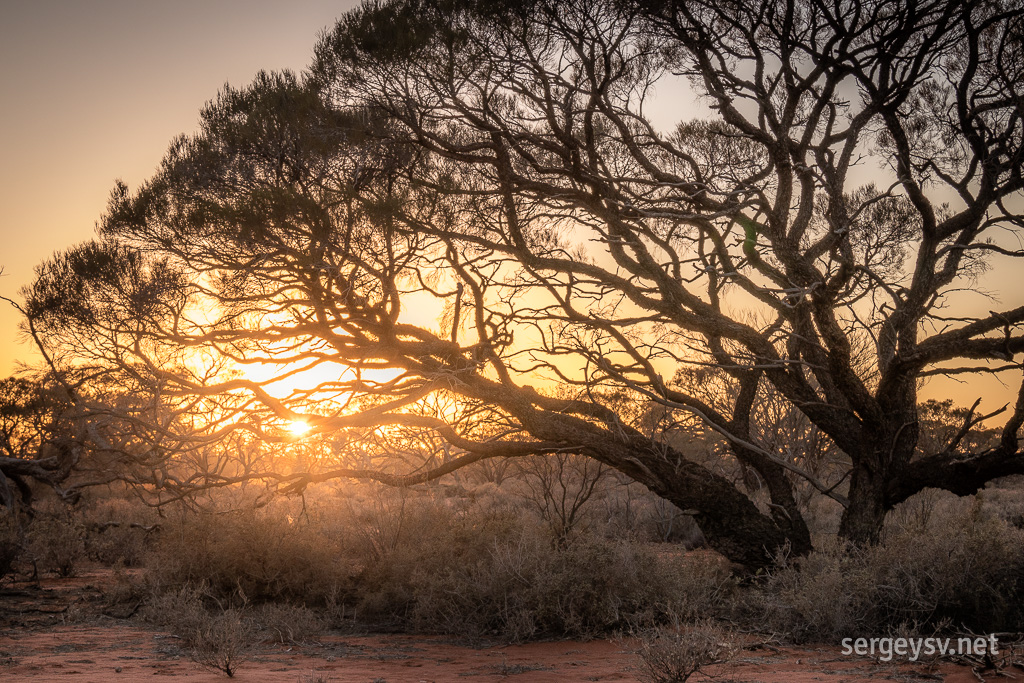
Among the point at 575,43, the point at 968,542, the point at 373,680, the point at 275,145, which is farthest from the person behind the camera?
the point at 575,43

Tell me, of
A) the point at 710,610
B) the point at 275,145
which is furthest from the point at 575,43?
the point at 710,610

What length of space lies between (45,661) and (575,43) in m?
7.53

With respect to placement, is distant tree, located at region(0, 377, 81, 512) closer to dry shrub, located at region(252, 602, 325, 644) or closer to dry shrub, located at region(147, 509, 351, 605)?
dry shrub, located at region(147, 509, 351, 605)

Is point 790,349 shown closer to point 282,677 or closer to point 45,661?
point 282,677

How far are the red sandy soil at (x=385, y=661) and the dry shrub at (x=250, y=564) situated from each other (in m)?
1.16

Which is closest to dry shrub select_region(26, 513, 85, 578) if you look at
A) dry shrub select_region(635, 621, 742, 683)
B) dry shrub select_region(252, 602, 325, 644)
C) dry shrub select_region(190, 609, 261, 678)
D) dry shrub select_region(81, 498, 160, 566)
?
dry shrub select_region(81, 498, 160, 566)

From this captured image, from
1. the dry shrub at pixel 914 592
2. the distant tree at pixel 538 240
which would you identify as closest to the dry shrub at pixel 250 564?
the distant tree at pixel 538 240

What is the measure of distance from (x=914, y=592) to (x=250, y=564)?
267 inches

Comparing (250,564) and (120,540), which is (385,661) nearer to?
(250,564)

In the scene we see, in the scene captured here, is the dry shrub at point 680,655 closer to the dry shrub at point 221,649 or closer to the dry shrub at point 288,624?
the dry shrub at point 221,649

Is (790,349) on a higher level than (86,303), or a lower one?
lower

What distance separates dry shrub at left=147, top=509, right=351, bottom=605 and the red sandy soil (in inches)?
45.6

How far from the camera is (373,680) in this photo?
5129mm

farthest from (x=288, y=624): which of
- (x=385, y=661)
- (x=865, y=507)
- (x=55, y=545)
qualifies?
(x=865, y=507)
